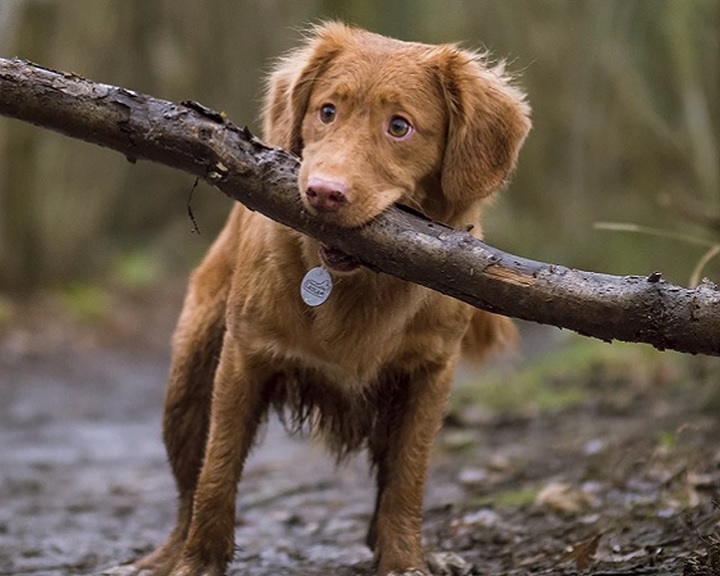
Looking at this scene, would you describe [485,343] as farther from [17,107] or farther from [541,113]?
[541,113]

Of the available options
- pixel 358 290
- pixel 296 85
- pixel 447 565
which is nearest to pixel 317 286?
pixel 358 290

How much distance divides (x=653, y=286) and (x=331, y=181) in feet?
3.16

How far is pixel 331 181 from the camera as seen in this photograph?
3.54 m

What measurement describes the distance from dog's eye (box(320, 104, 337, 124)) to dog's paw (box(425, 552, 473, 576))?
1.75 m

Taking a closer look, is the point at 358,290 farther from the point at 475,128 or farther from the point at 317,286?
the point at 475,128

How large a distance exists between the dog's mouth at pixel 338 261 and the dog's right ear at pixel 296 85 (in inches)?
19.8

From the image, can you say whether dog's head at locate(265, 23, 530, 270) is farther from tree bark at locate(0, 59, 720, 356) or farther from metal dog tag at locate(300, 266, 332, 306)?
metal dog tag at locate(300, 266, 332, 306)

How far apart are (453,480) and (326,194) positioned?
3.80 metres

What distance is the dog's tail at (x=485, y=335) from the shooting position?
205 inches

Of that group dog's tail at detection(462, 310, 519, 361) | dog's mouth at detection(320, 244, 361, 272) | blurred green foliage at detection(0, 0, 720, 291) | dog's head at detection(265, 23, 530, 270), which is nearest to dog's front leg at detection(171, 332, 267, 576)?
dog's mouth at detection(320, 244, 361, 272)

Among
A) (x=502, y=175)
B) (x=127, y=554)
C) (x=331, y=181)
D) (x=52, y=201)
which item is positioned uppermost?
(x=52, y=201)

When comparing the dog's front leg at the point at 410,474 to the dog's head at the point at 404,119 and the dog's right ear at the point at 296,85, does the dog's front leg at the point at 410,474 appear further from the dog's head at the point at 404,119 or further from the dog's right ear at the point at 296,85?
the dog's right ear at the point at 296,85

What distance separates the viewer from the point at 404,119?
393 cm

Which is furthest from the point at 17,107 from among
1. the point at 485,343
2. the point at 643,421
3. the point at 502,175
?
the point at 643,421
